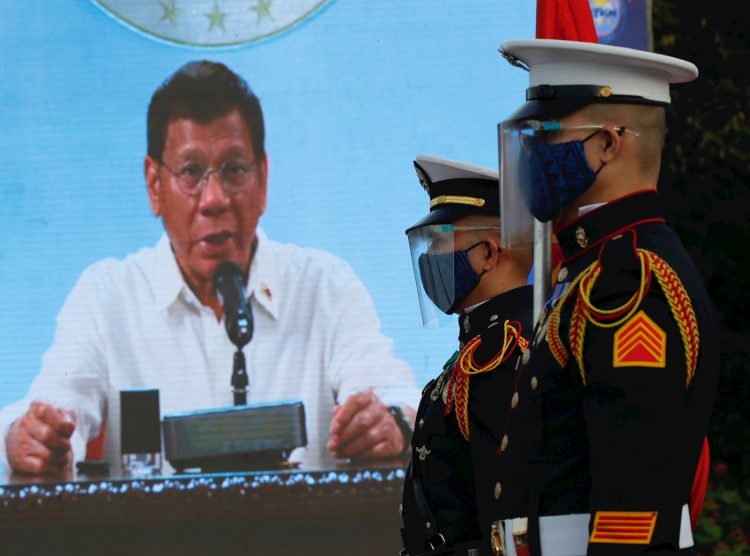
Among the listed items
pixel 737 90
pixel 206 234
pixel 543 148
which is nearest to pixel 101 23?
pixel 206 234

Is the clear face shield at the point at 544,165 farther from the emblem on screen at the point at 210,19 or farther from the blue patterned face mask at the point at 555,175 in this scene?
the emblem on screen at the point at 210,19

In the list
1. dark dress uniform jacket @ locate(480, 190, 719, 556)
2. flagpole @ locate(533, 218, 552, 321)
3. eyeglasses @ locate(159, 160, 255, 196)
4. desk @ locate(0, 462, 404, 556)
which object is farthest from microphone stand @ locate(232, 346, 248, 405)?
dark dress uniform jacket @ locate(480, 190, 719, 556)

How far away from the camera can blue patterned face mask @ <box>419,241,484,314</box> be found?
2984mm

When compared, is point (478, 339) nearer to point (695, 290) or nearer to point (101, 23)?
point (695, 290)

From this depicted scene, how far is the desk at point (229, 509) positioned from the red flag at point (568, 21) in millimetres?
2769

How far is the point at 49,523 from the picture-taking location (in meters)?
5.12

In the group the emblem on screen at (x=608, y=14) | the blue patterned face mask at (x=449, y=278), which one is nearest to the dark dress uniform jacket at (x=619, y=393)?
the blue patterned face mask at (x=449, y=278)

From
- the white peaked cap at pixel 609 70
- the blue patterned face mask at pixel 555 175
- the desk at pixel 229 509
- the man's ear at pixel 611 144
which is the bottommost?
the desk at pixel 229 509

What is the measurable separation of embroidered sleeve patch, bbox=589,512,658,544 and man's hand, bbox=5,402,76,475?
359cm

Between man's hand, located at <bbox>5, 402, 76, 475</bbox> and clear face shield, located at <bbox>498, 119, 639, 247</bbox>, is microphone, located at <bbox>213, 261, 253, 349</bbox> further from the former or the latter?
clear face shield, located at <bbox>498, 119, 639, 247</bbox>

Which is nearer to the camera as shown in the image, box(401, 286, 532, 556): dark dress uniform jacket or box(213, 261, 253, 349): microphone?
box(401, 286, 532, 556): dark dress uniform jacket

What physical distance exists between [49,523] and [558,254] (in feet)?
9.92

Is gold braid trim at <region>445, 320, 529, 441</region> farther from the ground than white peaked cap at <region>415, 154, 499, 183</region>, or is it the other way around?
white peaked cap at <region>415, 154, 499, 183</region>

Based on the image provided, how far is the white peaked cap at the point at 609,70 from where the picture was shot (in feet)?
6.96
